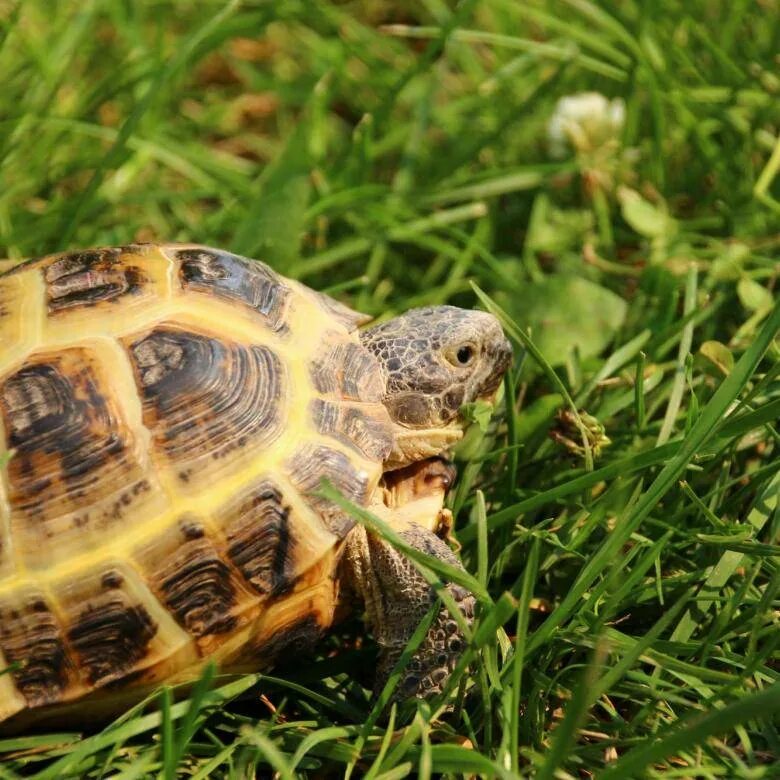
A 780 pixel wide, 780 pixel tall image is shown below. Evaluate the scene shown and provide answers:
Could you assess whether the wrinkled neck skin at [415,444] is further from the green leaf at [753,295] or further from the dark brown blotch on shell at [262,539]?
the green leaf at [753,295]

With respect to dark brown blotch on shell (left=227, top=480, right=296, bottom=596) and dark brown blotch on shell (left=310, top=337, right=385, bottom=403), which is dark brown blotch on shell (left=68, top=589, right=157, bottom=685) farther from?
dark brown blotch on shell (left=310, top=337, right=385, bottom=403)

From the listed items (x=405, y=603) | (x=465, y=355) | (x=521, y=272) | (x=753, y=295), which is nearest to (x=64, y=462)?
(x=405, y=603)

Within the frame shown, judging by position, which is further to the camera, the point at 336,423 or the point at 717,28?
the point at 717,28

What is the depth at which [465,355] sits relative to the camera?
2.84 m

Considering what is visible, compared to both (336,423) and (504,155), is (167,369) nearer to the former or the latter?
(336,423)

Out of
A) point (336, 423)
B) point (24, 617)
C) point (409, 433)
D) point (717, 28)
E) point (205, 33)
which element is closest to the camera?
point (24, 617)

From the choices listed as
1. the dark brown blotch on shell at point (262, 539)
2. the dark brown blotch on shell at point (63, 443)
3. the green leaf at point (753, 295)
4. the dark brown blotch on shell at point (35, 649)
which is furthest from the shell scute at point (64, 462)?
the green leaf at point (753, 295)

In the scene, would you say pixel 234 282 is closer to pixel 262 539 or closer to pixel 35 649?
pixel 262 539

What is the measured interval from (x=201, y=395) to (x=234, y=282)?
1.32 feet

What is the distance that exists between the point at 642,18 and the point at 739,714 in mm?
2980

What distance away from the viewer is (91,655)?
7.50ft

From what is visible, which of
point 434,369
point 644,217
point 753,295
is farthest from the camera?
point 644,217

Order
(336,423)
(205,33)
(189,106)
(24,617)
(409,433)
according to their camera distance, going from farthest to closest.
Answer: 1. (189,106)
2. (205,33)
3. (409,433)
4. (336,423)
5. (24,617)

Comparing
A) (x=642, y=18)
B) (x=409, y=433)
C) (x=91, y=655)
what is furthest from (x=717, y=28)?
(x=91, y=655)
